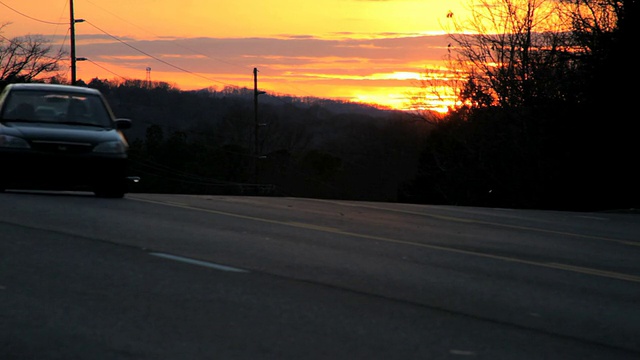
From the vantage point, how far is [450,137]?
2239 inches

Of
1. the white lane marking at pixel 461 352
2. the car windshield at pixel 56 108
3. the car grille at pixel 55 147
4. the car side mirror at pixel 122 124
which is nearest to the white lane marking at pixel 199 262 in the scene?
the white lane marking at pixel 461 352

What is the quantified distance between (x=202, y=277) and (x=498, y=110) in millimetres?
41950

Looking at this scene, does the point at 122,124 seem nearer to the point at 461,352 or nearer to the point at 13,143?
the point at 13,143

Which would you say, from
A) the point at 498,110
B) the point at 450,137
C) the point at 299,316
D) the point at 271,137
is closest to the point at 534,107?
the point at 498,110

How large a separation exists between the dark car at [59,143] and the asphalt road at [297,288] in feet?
4.39

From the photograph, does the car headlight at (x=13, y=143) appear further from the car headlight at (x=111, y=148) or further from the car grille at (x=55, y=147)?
the car headlight at (x=111, y=148)

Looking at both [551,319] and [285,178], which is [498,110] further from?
[285,178]

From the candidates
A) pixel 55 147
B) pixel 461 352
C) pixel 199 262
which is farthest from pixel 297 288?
pixel 55 147

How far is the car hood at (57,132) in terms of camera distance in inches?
655

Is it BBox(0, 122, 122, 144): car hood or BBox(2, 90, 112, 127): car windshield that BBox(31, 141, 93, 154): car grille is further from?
BBox(2, 90, 112, 127): car windshield

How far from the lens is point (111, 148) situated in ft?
55.6

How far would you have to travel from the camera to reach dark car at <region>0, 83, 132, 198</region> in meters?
16.5

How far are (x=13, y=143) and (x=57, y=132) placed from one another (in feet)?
2.25

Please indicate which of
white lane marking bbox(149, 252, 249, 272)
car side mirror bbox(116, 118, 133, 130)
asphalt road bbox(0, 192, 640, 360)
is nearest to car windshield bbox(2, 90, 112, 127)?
car side mirror bbox(116, 118, 133, 130)
